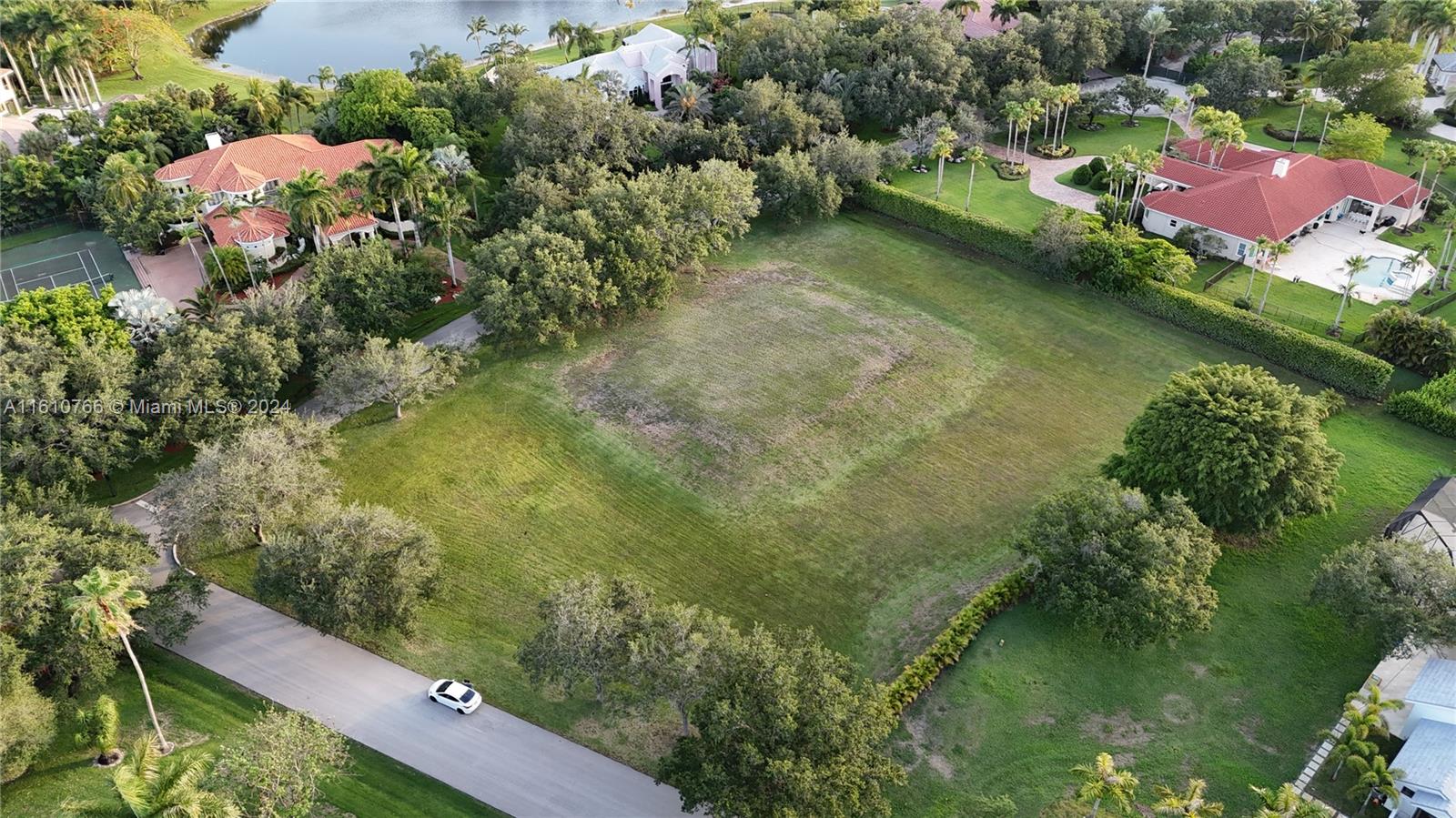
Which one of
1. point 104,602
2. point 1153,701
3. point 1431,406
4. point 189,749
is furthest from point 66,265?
point 1431,406

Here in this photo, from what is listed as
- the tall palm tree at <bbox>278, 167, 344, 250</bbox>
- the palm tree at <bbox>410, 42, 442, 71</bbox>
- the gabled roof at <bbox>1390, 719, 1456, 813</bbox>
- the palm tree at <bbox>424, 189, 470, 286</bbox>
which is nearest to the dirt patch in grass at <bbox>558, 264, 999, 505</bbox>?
the palm tree at <bbox>424, 189, 470, 286</bbox>

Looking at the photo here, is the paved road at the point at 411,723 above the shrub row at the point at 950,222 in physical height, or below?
below

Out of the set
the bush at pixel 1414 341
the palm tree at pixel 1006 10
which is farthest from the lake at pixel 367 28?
the bush at pixel 1414 341

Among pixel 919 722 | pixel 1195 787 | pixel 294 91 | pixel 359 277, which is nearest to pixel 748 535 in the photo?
pixel 919 722

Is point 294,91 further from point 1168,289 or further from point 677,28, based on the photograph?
point 1168,289

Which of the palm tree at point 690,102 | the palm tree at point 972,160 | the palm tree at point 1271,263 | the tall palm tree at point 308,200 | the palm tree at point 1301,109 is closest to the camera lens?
the tall palm tree at point 308,200

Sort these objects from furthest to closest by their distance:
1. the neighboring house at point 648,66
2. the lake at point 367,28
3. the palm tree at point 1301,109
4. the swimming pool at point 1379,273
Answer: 1. the lake at point 367,28
2. the neighboring house at point 648,66
3. the palm tree at point 1301,109
4. the swimming pool at point 1379,273

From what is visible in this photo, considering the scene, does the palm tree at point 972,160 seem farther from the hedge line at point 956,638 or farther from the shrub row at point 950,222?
the hedge line at point 956,638
